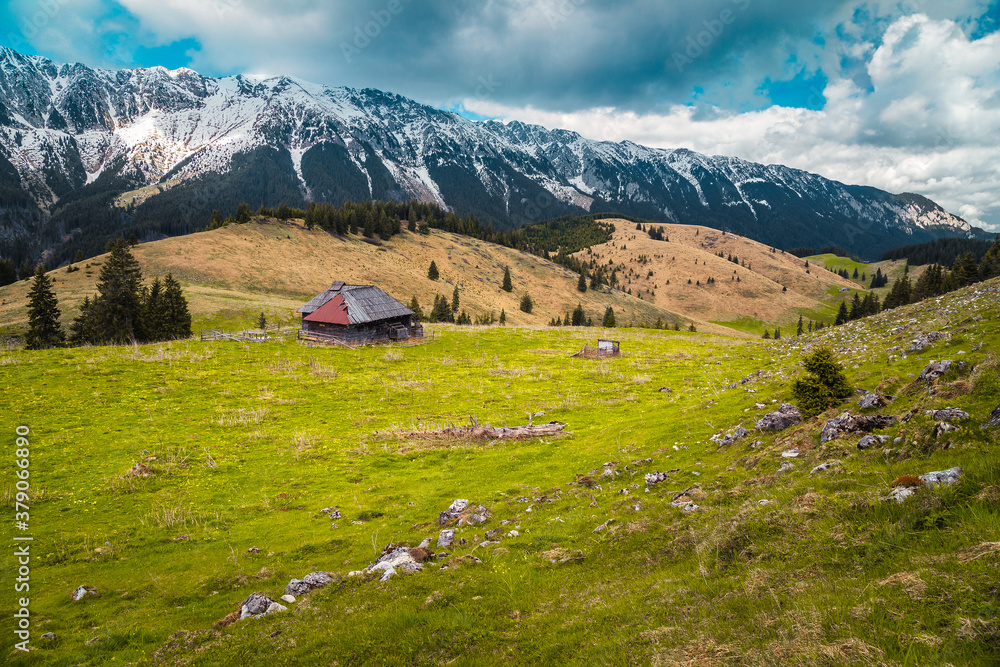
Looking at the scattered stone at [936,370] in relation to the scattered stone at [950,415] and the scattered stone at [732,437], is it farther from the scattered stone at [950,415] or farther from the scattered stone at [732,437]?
the scattered stone at [732,437]

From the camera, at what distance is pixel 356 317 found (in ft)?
157

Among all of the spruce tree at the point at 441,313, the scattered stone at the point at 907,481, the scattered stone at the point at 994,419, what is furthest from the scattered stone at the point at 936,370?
the spruce tree at the point at 441,313

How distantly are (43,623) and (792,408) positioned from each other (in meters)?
18.8

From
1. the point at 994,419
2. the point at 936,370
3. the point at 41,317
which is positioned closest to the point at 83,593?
the point at 994,419

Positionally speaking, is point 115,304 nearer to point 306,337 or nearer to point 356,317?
point 306,337

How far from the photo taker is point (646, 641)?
535 centimetres

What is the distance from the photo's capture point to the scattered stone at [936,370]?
432 inches

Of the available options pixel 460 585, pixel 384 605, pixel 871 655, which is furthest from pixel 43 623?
pixel 871 655

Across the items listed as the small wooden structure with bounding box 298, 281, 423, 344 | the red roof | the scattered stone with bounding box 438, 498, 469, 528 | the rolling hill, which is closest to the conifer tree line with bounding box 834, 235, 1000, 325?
the rolling hill

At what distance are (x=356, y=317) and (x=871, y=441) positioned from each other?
46359 millimetres

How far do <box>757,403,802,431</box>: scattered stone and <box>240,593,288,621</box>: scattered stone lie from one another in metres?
13.5

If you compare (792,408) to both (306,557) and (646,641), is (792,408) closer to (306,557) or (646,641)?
(646,641)

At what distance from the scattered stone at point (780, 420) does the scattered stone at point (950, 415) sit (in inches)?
179

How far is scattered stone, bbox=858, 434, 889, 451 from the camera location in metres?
8.59
